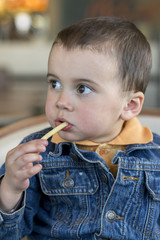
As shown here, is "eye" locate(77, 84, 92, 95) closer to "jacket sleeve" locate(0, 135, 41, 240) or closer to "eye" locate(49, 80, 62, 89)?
"eye" locate(49, 80, 62, 89)

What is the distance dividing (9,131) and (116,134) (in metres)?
0.35

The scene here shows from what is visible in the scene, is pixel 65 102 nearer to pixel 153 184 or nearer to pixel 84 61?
pixel 84 61

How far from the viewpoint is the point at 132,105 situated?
0.75 m

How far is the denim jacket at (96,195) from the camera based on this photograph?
72cm

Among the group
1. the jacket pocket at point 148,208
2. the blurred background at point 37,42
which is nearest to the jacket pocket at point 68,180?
the jacket pocket at point 148,208

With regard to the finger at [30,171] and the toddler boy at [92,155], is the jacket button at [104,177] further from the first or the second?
the finger at [30,171]

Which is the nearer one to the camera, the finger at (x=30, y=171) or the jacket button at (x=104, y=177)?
the finger at (x=30, y=171)

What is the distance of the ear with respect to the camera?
2.41ft

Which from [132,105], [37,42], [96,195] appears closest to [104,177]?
[96,195]

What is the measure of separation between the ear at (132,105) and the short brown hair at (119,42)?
0.05 ft

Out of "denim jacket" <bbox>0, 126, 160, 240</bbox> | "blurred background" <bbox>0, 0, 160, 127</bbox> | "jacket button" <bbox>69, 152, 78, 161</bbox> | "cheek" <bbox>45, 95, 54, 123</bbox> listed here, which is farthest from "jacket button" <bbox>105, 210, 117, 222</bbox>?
"blurred background" <bbox>0, 0, 160, 127</bbox>

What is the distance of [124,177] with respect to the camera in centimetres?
72

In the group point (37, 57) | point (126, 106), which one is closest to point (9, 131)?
point (126, 106)

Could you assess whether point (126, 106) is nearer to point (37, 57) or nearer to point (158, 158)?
point (158, 158)
